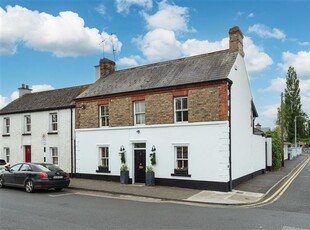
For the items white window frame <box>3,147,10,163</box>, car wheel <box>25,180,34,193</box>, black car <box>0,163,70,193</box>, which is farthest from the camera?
white window frame <box>3,147,10,163</box>

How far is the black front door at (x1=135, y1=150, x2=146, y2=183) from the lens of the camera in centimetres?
1856

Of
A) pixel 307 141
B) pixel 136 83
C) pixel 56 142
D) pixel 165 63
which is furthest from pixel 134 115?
pixel 307 141

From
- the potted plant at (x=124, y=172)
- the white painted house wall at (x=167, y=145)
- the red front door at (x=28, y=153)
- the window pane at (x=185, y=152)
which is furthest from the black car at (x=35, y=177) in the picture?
the red front door at (x=28, y=153)

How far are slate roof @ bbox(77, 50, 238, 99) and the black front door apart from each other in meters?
3.90

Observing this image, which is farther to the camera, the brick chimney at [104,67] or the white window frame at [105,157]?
the brick chimney at [104,67]

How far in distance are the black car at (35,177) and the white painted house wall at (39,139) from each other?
238 inches

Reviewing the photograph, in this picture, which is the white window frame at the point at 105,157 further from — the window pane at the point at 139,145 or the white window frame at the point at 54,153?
the white window frame at the point at 54,153

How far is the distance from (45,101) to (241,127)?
1594 cm

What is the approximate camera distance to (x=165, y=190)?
15.9 metres

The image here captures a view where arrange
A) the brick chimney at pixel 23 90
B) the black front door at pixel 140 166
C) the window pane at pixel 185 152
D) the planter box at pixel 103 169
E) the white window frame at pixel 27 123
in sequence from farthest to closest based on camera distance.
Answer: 1. the brick chimney at pixel 23 90
2. the white window frame at pixel 27 123
3. the planter box at pixel 103 169
4. the black front door at pixel 140 166
5. the window pane at pixel 185 152

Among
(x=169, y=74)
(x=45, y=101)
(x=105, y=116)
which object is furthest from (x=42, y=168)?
(x=45, y=101)

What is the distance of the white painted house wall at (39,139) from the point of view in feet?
75.3

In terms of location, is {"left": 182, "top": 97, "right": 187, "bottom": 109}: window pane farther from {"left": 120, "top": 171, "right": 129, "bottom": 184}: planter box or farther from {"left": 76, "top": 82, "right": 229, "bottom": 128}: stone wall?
{"left": 120, "top": 171, "right": 129, "bottom": 184}: planter box

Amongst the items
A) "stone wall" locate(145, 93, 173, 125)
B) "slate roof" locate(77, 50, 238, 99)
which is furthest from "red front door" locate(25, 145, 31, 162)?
"stone wall" locate(145, 93, 173, 125)
